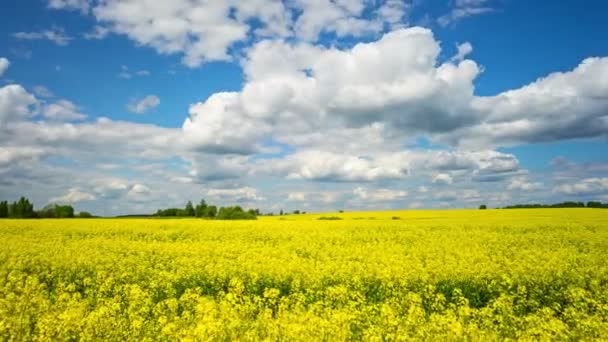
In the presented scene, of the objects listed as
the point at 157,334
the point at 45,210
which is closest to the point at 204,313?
the point at 157,334

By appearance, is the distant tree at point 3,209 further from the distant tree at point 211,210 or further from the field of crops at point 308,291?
the field of crops at point 308,291

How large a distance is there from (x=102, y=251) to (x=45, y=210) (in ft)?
203

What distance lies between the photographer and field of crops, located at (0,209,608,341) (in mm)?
6809

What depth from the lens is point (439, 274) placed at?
36.3 feet

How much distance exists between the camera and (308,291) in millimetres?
9344

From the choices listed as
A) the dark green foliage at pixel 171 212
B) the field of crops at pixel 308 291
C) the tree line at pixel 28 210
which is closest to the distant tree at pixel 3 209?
the tree line at pixel 28 210

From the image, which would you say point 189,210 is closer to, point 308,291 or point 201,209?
point 201,209

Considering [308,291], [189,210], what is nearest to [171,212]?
[189,210]

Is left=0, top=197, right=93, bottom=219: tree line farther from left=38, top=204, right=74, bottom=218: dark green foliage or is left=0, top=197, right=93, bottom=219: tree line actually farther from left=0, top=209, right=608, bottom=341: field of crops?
left=0, top=209, right=608, bottom=341: field of crops

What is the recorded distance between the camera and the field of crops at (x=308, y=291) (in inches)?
268

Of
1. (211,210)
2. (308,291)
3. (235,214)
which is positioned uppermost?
(211,210)

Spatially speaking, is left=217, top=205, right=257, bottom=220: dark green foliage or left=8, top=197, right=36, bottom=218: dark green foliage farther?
left=8, top=197, right=36, bottom=218: dark green foliage

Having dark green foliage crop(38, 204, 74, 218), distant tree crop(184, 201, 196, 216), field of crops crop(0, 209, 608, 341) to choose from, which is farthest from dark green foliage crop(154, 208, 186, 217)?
field of crops crop(0, 209, 608, 341)

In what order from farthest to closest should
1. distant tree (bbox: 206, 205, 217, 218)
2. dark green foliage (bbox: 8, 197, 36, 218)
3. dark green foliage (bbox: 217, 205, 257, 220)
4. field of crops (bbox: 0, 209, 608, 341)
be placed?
1. distant tree (bbox: 206, 205, 217, 218)
2. dark green foliage (bbox: 8, 197, 36, 218)
3. dark green foliage (bbox: 217, 205, 257, 220)
4. field of crops (bbox: 0, 209, 608, 341)
